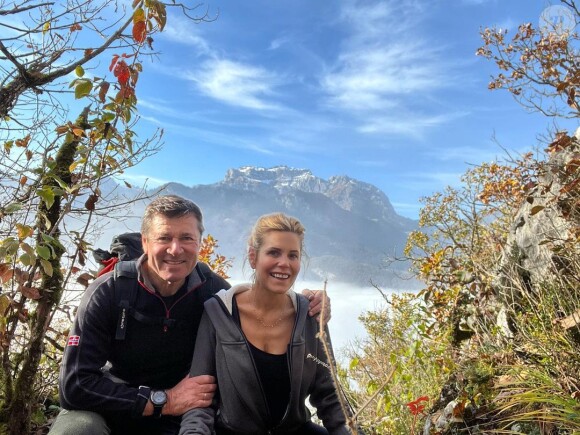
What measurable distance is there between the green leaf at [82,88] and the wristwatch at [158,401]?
194 cm

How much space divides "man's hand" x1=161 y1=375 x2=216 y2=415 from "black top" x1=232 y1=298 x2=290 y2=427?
0.30 meters

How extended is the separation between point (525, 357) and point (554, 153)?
9.07 feet

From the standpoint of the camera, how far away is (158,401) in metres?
2.63

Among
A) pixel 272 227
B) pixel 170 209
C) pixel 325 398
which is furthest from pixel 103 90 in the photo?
pixel 325 398

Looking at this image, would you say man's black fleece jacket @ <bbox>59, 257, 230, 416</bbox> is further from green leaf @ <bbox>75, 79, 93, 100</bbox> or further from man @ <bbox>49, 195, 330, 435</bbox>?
green leaf @ <bbox>75, 79, 93, 100</bbox>

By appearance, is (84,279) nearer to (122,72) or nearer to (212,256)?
(122,72)

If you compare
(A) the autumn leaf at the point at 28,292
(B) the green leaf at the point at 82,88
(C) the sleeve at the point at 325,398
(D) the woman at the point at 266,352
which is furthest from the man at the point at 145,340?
(B) the green leaf at the point at 82,88

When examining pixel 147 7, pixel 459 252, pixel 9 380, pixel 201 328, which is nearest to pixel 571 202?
pixel 459 252

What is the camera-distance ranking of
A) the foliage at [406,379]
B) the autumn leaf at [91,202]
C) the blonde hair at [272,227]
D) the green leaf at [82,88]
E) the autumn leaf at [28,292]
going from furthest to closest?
the foliage at [406,379] → the autumn leaf at [91,202] → the autumn leaf at [28,292] → the green leaf at [82,88] → the blonde hair at [272,227]

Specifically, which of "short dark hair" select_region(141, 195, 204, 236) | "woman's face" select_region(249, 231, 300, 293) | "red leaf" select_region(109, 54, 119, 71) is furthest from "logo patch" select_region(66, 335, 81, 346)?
"red leaf" select_region(109, 54, 119, 71)

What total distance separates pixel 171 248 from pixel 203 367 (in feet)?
2.36

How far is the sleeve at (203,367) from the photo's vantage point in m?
2.51

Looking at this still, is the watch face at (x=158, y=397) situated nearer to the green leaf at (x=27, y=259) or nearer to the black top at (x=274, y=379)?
the black top at (x=274, y=379)

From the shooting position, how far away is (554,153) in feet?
18.4
